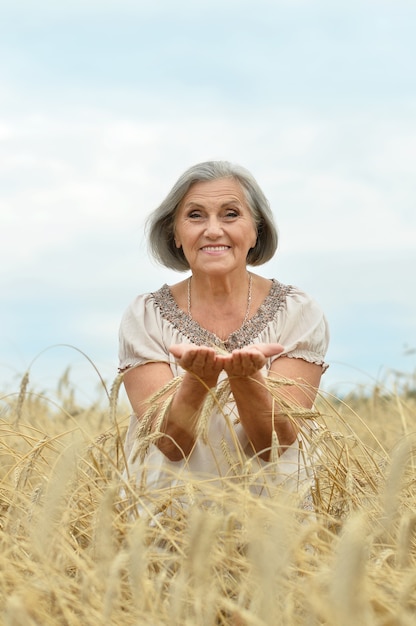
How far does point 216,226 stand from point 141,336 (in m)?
0.46

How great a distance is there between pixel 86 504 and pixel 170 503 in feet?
1.43

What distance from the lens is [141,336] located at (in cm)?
327

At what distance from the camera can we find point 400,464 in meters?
2.03

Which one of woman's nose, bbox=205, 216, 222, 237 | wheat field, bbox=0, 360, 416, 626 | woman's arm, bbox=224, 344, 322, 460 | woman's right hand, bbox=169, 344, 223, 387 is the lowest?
wheat field, bbox=0, 360, 416, 626

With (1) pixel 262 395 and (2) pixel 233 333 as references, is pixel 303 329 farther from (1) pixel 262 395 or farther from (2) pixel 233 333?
(1) pixel 262 395

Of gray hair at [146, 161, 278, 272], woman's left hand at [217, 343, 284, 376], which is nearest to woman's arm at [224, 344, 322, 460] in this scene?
woman's left hand at [217, 343, 284, 376]

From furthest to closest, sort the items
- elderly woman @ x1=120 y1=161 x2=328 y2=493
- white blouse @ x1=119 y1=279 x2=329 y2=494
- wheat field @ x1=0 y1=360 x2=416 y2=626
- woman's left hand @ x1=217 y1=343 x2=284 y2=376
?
white blouse @ x1=119 y1=279 x2=329 y2=494, elderly woman @ x1=120 y1=161 x2=328 y2=493, woman's left hand @ x1=217 y1=343 x2=284 y2=376, wheat field @ x1=0 y1=360 x2=416 y2=626

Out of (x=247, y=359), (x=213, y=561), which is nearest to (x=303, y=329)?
(x=247, y=359)

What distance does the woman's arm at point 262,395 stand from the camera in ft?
8.42

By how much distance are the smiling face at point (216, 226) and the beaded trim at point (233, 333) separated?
17 centimetres

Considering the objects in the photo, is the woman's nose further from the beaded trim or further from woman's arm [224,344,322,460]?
woman's arm [224,344,322,460]

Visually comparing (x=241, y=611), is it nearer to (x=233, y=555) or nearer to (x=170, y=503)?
(x=233, y=555)

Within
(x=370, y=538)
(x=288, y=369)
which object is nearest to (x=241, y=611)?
(x=370, y=538)

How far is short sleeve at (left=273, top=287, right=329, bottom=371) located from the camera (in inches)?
127
